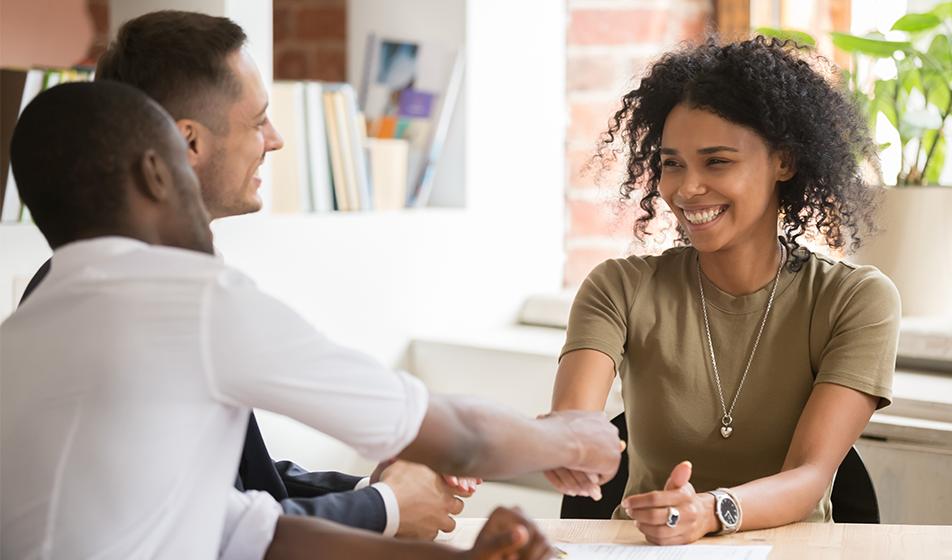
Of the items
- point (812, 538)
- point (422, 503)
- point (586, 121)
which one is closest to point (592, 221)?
point (586, 121)

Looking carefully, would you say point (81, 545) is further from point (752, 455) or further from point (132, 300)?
point (752, 455)

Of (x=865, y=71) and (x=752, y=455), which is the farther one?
(x=865, y=71)

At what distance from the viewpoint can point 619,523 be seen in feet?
5.29

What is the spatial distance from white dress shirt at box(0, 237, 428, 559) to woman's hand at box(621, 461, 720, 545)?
0.62 metres

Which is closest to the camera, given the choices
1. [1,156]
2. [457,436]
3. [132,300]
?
[132,300]

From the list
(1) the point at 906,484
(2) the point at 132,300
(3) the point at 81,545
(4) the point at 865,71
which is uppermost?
(4) the point at 865,71

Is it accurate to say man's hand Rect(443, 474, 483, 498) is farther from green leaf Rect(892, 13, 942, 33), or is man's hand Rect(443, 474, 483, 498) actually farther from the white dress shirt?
green leaf Rect(892, 13, 942, 33)

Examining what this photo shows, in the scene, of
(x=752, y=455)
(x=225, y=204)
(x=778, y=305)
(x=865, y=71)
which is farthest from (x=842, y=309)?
(x=865, y=71)

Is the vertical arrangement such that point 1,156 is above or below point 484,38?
below

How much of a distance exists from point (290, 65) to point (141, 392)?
9.00 ft

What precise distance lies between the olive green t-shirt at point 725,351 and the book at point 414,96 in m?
Answer: 1.16

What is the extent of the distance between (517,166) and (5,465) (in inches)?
93.9

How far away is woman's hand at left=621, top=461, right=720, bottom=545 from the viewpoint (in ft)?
4.93

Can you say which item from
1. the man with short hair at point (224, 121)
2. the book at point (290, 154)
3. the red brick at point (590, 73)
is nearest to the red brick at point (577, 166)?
the red brick at point (590, 73)
